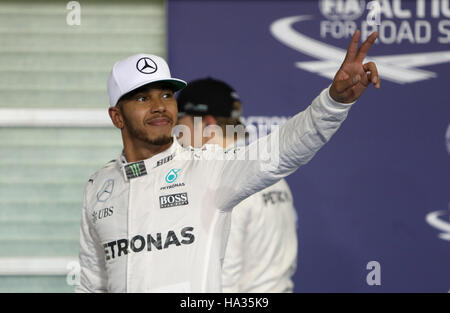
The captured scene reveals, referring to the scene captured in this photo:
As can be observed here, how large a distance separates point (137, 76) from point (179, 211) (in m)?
0.43

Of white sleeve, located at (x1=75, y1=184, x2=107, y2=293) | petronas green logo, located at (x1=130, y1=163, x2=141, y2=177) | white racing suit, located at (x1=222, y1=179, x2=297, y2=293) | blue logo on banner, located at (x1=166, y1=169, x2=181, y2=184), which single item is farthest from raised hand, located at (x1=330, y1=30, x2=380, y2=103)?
white racing suit, located at (x1=222, y1=179, x2=297, y2=293)

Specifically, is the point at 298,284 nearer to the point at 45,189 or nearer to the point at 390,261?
the point at 390,261

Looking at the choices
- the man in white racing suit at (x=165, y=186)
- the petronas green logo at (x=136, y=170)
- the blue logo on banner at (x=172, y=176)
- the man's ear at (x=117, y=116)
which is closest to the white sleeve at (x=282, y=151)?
the man in white racing suit at (x=165, y=186)

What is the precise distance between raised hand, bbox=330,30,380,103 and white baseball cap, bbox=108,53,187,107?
58 cm

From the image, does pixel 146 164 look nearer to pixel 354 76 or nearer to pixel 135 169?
pixel 135 169

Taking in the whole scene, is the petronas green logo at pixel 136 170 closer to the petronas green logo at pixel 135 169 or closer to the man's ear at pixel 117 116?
the petronas green logo at pixel 135 169

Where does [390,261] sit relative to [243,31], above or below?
below

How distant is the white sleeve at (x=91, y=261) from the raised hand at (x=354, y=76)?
3.11 feet

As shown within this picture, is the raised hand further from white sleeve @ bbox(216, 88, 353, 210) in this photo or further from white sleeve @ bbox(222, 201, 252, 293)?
white sleeve @ bbox(222, 201, 252, 293)

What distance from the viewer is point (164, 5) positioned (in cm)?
404

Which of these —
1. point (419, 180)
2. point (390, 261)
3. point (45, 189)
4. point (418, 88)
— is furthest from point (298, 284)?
point (45, 189)
